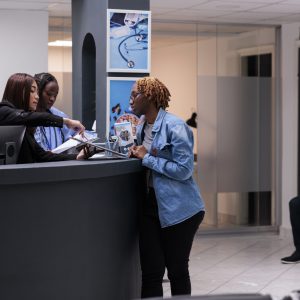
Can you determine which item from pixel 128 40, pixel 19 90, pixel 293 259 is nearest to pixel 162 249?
pixel 19 90

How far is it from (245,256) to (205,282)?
1.51m

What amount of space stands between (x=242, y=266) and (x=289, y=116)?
2857 millimetres

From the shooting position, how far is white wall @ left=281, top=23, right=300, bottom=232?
1004cm

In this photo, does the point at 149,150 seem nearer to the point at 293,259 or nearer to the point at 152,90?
the point at 152,90

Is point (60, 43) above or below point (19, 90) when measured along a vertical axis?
above

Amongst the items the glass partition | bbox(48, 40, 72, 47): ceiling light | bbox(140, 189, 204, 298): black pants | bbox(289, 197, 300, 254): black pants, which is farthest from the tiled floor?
bbox(48, 40, 72, 47): ceiling light

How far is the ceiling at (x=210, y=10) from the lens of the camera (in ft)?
26.6

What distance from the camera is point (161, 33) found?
9805 millimetres

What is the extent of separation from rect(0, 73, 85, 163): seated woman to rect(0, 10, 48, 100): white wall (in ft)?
12.2

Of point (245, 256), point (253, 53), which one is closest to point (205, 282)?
point (245, 256)

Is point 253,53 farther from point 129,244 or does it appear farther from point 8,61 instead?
point 129,244

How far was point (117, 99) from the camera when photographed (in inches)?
→ 234

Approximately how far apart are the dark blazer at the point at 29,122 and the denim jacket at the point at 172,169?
598mm

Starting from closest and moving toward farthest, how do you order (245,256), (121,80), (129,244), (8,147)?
(8,147), (129,244), (121,80), (245,256)
